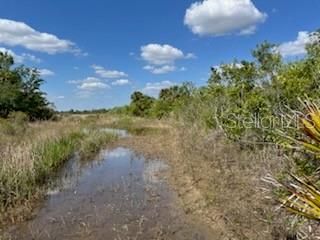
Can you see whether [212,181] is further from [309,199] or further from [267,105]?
[309,199]

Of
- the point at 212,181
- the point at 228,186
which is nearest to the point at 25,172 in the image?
the point at 212,181

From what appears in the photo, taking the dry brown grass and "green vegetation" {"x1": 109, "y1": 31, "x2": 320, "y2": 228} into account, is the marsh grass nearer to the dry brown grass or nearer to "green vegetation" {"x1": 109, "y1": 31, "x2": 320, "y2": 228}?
the dry brown grass

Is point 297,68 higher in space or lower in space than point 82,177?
higher

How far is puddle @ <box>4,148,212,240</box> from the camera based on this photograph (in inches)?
266

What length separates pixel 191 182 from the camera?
999cm

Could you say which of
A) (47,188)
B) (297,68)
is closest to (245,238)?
(297,68)

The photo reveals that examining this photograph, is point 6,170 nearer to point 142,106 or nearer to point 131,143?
point 131,143

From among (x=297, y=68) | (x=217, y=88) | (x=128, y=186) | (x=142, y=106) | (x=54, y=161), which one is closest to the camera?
(x=297, y=68)

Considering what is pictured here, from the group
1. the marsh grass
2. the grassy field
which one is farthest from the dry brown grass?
the marsh grass

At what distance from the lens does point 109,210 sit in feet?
26.8

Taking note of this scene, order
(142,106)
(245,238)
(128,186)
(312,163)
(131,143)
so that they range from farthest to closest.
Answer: (142,106), (131,143), (128,186), (245,238), (312,163)

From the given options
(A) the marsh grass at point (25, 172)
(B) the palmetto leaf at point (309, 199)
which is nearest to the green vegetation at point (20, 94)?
(A) the marsh grass at point (25, 172)

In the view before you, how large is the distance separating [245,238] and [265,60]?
688 centimetres

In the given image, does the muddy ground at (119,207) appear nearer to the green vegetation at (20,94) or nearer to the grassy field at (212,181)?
the grassy field at (212,181)
